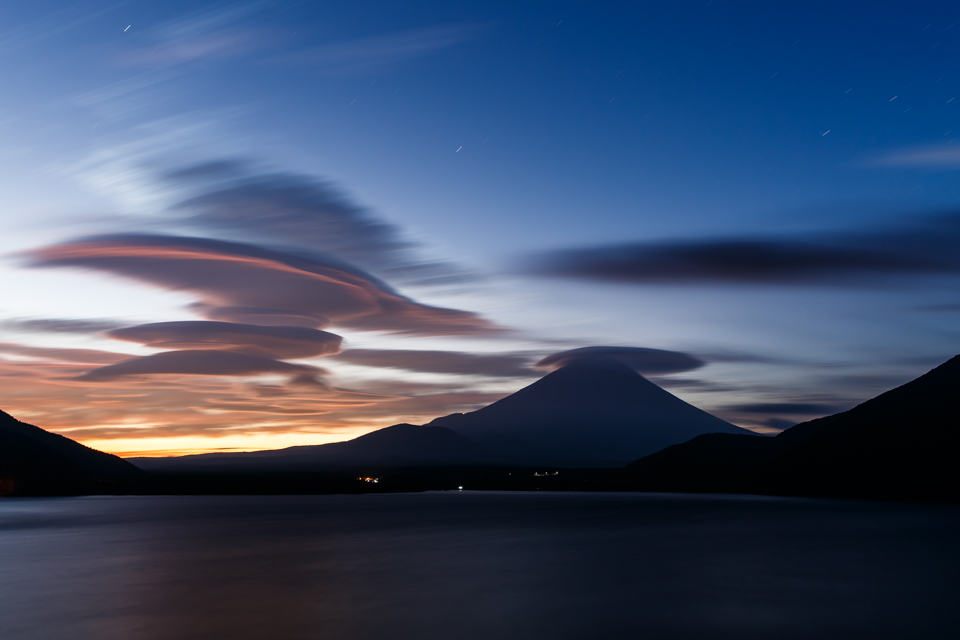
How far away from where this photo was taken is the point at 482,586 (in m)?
30.6

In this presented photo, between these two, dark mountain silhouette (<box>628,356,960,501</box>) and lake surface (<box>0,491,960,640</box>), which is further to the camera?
dark mountain silhouette (<box>628,356,960,501</box>)

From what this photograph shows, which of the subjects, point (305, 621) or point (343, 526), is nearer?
point (305, 621)

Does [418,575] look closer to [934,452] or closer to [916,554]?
[916,554]

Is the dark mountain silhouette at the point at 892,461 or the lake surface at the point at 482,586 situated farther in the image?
the dark mountain silhouette at the point at 892,461

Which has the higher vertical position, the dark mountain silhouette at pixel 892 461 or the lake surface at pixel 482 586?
the dark mountain silhouette at pixel 892 461

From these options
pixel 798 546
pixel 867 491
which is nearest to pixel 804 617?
pixel 798 546

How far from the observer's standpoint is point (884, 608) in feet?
85.4

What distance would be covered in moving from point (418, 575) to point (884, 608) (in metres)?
18.1

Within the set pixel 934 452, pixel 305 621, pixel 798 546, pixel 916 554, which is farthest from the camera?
pixel 934 452

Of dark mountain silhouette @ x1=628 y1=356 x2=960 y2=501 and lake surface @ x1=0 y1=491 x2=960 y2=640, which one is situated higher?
dark mountain silhouette @ x1=628 y1=356 x2=960 y2=501

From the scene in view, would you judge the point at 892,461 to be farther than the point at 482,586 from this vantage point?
Yes

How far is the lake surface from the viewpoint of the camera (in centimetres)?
2231

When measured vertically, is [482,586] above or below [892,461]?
below

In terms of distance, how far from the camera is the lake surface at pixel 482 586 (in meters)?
22.3
